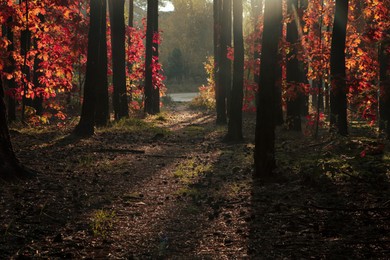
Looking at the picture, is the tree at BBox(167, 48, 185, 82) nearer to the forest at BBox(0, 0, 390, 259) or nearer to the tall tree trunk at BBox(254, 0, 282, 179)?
the forest at BBox(0, 0, 390, 259)

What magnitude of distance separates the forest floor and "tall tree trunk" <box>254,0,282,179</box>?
44 cm

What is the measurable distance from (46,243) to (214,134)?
561 inches

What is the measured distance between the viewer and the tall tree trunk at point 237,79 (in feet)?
53.5

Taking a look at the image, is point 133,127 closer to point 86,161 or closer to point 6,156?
point 86,161

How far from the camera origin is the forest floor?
5633mm

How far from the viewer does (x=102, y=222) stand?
22.1 ft

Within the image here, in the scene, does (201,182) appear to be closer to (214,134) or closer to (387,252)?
(387,252)

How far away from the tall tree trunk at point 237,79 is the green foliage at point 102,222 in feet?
A: 32.7

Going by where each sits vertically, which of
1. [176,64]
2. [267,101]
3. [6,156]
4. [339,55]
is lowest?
[6,156]

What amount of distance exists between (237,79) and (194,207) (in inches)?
365

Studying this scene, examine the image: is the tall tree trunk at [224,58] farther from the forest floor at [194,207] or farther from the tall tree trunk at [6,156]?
the tall tree trunk at [6,156]

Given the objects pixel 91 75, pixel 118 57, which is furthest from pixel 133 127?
pixel 91 75

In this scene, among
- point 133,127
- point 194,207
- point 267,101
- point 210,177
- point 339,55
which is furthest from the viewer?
point 133,127

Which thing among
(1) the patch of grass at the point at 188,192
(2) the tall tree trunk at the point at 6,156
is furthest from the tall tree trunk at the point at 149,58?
(2) the tall tree trunk at the point at 6,156
